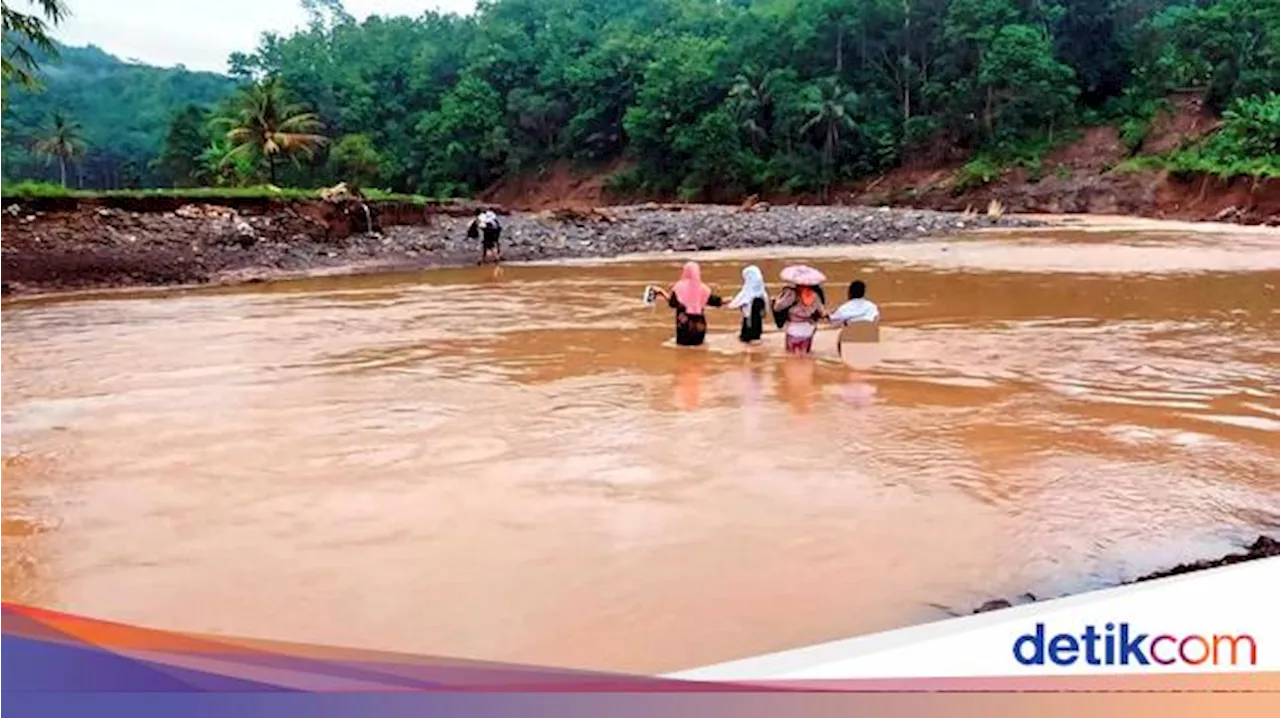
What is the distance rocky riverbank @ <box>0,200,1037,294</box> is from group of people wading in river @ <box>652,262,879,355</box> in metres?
11.4

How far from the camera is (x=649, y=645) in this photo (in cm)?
370

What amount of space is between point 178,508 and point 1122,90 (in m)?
54.7

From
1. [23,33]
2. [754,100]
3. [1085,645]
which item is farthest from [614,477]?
[754,100]

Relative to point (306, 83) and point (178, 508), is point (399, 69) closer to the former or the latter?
point (306, 83)

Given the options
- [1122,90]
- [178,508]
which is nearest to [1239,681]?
[178,508]

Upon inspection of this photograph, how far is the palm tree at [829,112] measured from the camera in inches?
2063

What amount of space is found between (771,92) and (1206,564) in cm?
5333

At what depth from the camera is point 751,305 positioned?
10.5 metres

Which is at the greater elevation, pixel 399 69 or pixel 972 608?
pixel 399 69

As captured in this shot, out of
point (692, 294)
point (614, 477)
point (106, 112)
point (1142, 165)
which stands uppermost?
point (106, 112)

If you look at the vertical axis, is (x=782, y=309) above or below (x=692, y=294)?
below

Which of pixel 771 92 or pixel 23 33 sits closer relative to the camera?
pixel 23 33

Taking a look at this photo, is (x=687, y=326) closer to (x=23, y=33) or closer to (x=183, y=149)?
(x=23, y=33)

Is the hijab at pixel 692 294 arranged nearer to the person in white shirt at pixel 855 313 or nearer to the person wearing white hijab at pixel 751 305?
the person wearing white hijab at pixel 751 305
